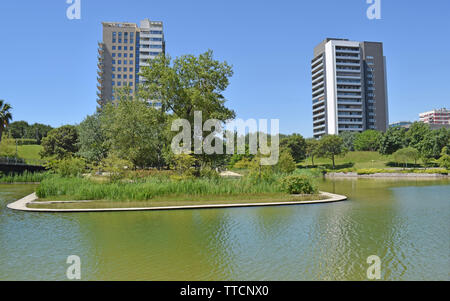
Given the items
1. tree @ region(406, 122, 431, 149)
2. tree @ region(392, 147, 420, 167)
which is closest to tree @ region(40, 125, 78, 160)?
tree @ region(392, 147, 420, 167)

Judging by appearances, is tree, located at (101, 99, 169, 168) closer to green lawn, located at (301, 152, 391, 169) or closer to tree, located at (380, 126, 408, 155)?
green lawn, located at (301, 152, 391, 169)

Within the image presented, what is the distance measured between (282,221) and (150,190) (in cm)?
836

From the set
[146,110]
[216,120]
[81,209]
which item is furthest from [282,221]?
[146,110]

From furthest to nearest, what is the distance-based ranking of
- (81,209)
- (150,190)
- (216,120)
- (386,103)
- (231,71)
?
(386,103) < (231,71) < (216,120) < (150,190) < (81,209)

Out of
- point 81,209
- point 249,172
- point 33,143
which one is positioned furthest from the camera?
point 33,143

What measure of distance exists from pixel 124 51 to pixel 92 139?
61.9 meters

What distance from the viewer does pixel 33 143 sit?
97375mm

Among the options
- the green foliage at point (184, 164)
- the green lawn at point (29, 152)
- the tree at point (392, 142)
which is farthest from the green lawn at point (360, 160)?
the green lawn at point (29, 152)

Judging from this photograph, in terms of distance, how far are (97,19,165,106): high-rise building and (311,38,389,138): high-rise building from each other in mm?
62199

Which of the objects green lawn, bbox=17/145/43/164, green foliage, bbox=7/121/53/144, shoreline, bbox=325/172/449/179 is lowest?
shoreline, bbox=325/172/449/179

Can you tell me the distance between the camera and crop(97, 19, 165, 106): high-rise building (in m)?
93.5

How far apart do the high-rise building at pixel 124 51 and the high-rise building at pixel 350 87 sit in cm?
6220

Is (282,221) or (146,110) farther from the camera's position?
(146,110)
